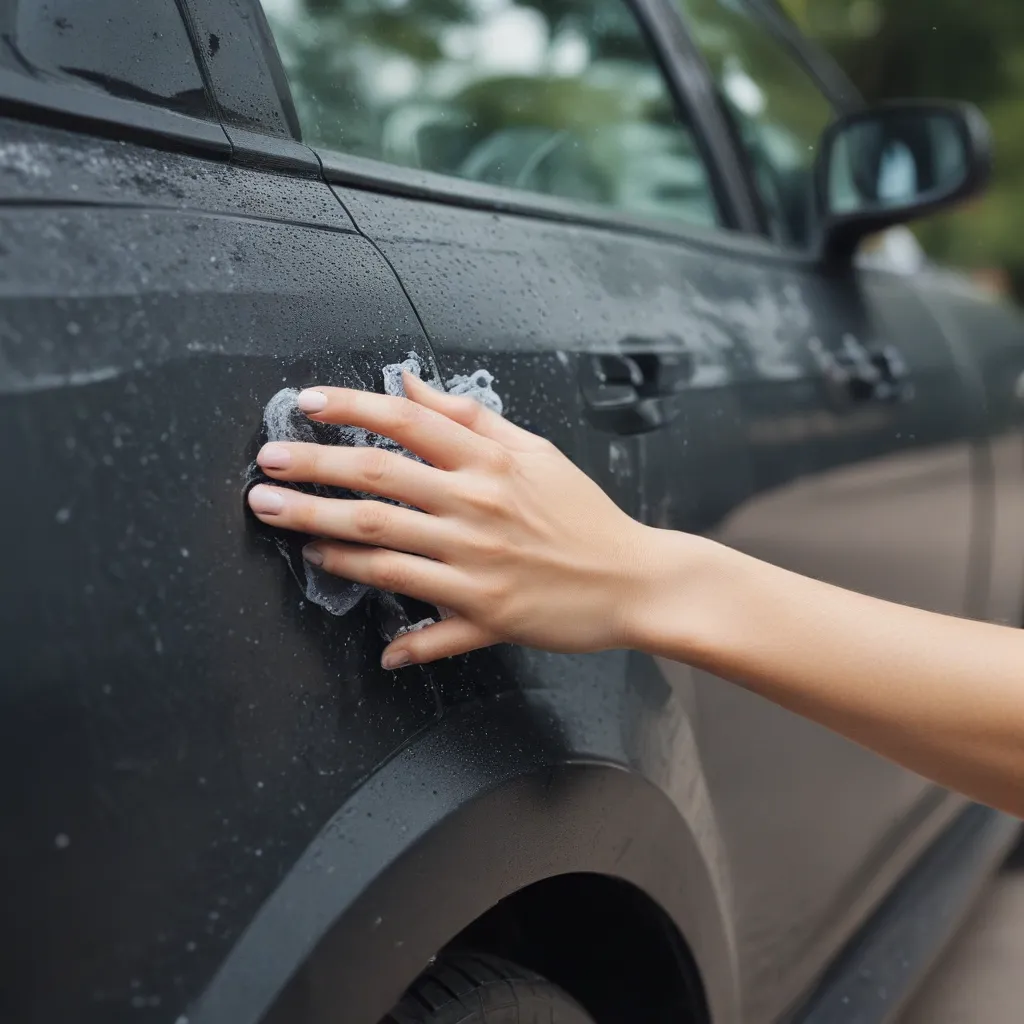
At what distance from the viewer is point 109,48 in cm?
96

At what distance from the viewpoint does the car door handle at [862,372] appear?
6.25 ft

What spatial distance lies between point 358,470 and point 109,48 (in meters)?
0.40

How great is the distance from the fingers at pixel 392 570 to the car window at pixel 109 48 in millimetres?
397

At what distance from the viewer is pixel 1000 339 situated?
295cm

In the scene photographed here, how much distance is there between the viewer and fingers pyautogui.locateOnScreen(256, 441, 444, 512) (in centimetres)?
89

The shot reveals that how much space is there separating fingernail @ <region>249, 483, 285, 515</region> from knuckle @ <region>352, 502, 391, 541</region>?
6 cm

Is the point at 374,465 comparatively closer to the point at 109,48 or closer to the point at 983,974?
the point at 109,48

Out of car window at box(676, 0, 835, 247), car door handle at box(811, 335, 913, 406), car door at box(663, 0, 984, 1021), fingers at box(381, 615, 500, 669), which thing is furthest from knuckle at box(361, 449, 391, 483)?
car window at box(676, 0, 835, 247)

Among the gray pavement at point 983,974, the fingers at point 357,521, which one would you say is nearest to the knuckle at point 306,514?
the fingers at point 357,521

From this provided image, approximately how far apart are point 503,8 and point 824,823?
1311 mm

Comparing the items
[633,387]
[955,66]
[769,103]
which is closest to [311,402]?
[633,387]

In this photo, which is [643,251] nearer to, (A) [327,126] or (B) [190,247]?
(A) [327,126]

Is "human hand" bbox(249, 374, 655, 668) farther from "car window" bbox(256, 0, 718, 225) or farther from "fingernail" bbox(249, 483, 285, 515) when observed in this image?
"car window" bbox(256, 0, 718, 225)

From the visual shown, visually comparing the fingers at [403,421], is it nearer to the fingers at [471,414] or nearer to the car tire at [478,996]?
the fingers at [471,414]
